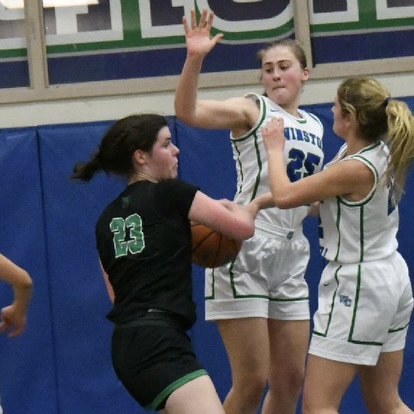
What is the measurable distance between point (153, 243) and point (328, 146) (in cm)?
300

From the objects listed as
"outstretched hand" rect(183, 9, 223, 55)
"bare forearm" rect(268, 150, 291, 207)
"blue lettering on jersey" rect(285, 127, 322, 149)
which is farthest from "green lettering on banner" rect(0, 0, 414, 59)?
"bare forearm" rect(268, 150, 291, 207)

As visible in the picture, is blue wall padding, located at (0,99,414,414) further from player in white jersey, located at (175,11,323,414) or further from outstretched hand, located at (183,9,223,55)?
outstretched hand, located at (183,9,223,55)

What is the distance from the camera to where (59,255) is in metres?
7.41

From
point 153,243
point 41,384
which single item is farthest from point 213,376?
point 153,243

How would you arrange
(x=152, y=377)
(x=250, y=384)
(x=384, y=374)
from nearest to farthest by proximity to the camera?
1. (x=152, y=377)
2. (x=384, y=374)
3. (x=250, y=384)

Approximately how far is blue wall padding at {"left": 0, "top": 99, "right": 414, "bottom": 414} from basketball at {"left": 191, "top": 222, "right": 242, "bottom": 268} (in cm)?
231

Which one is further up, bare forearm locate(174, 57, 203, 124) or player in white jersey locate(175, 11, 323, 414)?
bare forearm locate(174, 57, 203, 124)

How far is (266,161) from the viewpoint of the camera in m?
5.55

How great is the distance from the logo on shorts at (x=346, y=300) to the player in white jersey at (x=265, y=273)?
601 mm

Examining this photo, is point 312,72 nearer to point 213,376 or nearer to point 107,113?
point 107,113

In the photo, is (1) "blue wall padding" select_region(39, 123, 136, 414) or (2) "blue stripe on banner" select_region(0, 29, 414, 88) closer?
(1) "blue wall padding" select_region(39, 123, 136, 414)

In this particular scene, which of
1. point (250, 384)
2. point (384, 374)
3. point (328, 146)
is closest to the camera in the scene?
point (384, 374)

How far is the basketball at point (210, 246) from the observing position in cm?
499

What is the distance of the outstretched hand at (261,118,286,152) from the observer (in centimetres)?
515
